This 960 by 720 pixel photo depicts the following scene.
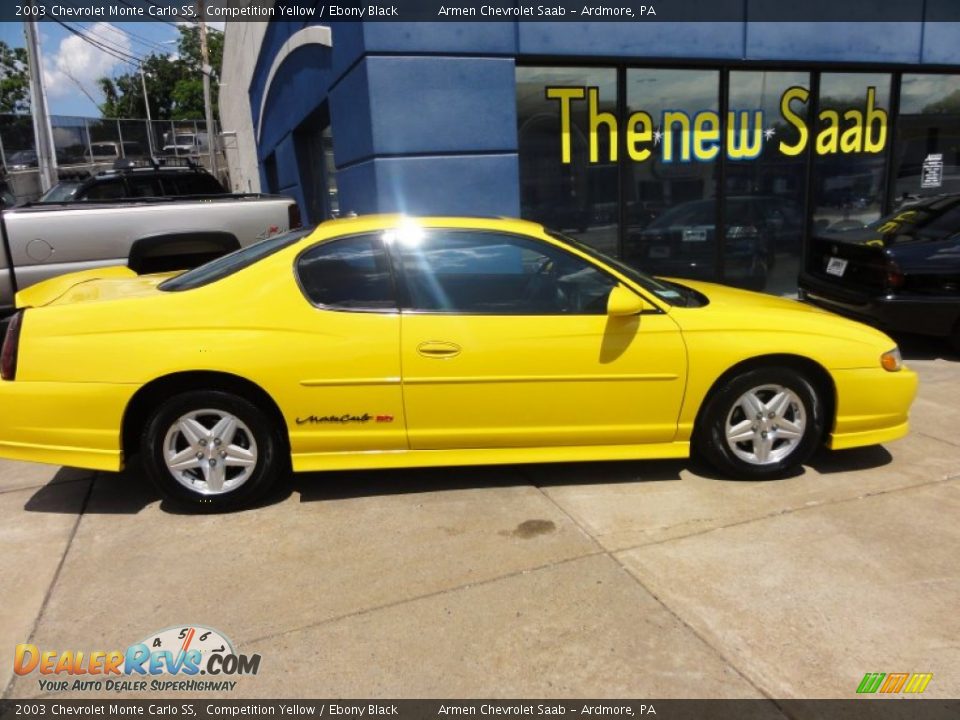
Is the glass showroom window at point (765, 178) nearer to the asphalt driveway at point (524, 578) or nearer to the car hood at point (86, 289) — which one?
the asphalt driveway at point (524, 578)

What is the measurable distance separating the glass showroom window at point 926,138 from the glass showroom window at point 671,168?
9.56 feet

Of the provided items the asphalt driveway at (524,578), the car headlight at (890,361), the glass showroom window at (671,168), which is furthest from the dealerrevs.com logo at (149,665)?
the glass showroom window at (671,168)

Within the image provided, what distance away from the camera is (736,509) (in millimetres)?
3789

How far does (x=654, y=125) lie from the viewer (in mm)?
8242

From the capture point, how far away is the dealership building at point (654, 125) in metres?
7.04

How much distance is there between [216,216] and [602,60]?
4.36 metres

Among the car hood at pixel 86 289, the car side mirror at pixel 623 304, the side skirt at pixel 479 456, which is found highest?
the car hood at pixel 86 289

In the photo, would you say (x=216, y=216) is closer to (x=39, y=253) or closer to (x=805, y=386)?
(x=39, y=253)

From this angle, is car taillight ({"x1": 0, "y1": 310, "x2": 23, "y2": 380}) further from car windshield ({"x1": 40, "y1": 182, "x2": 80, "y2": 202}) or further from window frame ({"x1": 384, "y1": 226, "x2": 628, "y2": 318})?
car windshield ({"x1": 40, "y1": 182, "x2": 80, "y2": 202})

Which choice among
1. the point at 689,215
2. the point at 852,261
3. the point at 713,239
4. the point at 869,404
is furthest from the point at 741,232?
the point at 869,404

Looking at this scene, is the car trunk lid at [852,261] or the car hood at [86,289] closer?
the car hood at [86,289]

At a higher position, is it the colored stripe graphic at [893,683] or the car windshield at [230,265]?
the car windshield at [230,265]
